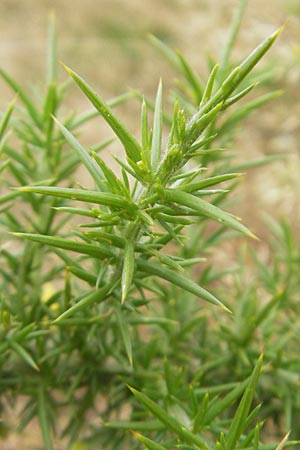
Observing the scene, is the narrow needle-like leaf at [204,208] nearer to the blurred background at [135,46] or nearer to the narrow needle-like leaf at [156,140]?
the narrow needle-like leaf at [156,140]

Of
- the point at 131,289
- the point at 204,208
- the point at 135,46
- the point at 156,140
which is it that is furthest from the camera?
the point at 135,46

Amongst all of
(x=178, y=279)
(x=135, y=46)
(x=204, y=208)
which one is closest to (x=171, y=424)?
(x=178, y=279)

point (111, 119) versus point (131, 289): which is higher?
point (111, 119)

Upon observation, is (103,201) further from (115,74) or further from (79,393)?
(115,74)

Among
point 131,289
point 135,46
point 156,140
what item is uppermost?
point 135,46

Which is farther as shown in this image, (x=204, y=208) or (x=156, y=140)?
(x=156, y=140)

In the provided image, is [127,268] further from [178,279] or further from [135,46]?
[135,46]

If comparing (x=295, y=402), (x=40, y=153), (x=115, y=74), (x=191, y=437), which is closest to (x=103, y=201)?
(x=191, y=437)

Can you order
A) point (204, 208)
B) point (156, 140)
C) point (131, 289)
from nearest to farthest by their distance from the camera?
point (204, 208), point (156, 140), point (131, 289)
